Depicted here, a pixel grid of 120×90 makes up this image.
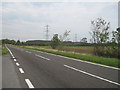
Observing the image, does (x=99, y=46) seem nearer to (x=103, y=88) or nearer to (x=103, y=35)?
(x=103, y=35)

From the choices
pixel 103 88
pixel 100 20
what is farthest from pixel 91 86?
pixel 100 20

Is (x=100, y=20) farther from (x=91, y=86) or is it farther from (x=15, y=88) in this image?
(x=15, y=88)

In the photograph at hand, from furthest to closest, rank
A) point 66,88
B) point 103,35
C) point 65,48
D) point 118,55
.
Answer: point 65,48, point 103,35, point 118,55, point 66,88

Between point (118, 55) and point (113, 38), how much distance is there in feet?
6.38

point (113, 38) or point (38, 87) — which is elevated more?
point (113, 38)

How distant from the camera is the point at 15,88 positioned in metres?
4.84

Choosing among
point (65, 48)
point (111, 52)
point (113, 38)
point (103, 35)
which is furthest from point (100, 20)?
point (65, 48)

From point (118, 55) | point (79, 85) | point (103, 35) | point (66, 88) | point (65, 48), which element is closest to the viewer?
point (66, 88)

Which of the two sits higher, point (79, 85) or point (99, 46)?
point (99, 46)

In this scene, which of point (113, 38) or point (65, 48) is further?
point (65, 48)

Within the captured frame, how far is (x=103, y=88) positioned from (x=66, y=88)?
4.44 feet

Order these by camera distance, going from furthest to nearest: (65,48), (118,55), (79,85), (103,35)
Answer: (65,48), (103,35), (118,55), (79,85)

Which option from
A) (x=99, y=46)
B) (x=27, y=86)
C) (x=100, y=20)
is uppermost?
(x=100, y=20)

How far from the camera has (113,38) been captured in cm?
1455
